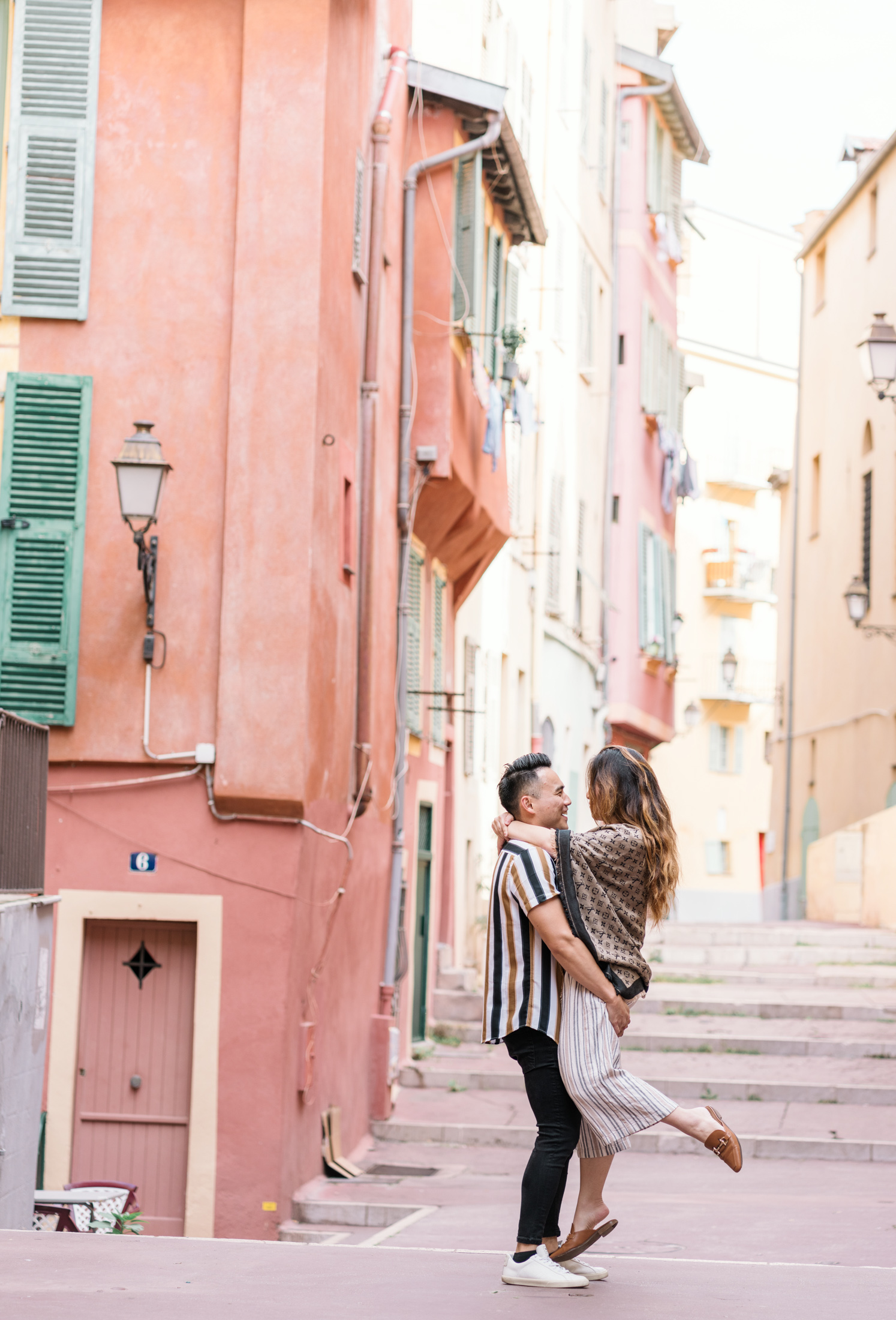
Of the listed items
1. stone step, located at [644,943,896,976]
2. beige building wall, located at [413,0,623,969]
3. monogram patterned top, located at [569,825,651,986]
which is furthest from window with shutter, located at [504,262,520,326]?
monogram patterned top, located at [569,825,651,986]

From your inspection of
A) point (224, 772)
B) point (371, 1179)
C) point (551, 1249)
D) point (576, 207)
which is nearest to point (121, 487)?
point (224, 772)

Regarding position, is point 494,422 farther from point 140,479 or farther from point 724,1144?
point 724,1144

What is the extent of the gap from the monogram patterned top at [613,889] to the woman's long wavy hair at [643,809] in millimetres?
34

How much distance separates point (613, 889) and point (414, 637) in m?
12.2

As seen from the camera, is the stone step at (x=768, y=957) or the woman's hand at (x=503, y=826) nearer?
the woman's hand at (x=503, y=826)

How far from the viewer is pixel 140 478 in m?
12.1

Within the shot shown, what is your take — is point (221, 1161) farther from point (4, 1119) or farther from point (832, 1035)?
point (832, 1035)

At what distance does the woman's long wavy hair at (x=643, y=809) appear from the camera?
6.15m

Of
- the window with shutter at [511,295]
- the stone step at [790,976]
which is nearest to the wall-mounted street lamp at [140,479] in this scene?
the window with shutter at [511,295]

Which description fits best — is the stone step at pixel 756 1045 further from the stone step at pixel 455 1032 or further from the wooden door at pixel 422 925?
the wooden door at pixel 422 925

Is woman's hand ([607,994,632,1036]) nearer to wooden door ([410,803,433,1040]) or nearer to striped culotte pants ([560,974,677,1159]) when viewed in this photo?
striped culotte pants ([560,974,677,1159])

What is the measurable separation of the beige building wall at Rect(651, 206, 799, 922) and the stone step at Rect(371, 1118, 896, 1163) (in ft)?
126

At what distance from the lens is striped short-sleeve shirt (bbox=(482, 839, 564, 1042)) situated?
19.9 feet

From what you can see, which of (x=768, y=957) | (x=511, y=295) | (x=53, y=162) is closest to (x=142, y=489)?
(x=53, y=162)
